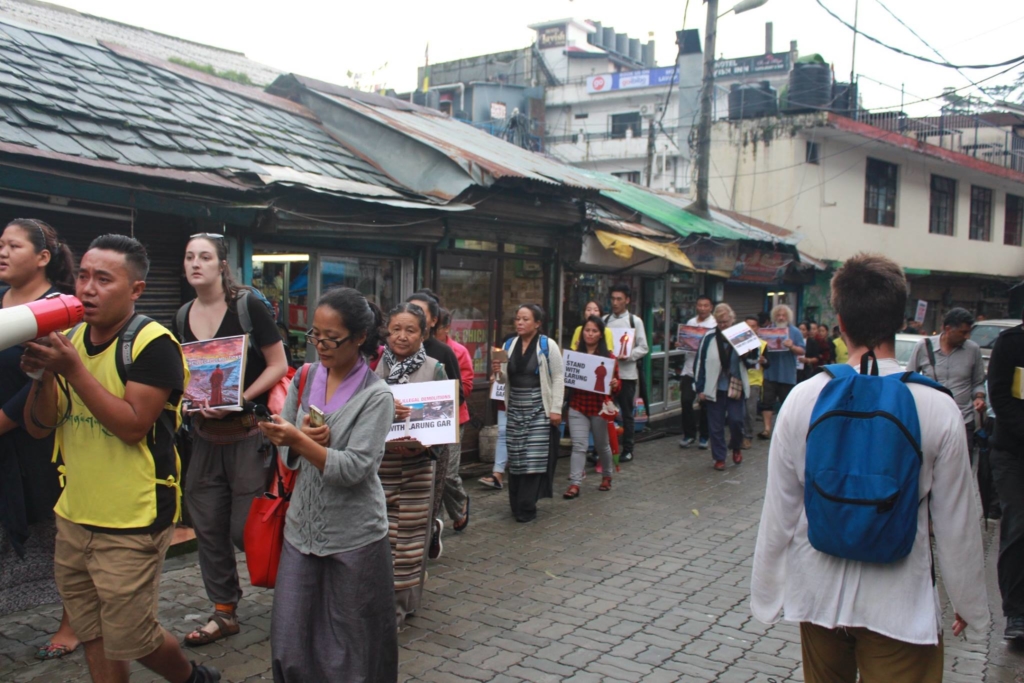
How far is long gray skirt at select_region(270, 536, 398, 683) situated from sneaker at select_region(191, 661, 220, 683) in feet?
1.85

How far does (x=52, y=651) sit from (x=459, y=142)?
743 centimetres

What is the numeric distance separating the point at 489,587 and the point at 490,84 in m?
35.1

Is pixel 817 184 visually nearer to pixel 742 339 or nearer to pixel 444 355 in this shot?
pixel 742 339

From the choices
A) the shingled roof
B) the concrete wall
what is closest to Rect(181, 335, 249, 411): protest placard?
the shingled roof

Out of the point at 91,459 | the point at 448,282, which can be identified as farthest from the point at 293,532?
the point at 448,282

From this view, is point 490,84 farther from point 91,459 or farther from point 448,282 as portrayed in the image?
point 91,459

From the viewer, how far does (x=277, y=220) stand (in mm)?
6762

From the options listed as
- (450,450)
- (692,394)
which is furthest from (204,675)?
(692,394)

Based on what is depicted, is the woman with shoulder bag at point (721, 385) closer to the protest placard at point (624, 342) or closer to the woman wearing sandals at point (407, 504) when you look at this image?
the protest placard at point (624, 342)

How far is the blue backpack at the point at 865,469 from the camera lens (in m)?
2.45

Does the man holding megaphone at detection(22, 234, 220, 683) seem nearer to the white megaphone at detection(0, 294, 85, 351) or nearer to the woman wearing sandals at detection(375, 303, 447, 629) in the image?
the white megaphone at detection(0, 294, 85, 351)

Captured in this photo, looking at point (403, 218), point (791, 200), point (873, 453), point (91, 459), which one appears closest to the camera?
point (873, 453)

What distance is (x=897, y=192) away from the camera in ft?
→ 77.7

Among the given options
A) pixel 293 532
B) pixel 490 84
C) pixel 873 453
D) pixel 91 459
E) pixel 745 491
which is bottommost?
pixel 745 491
